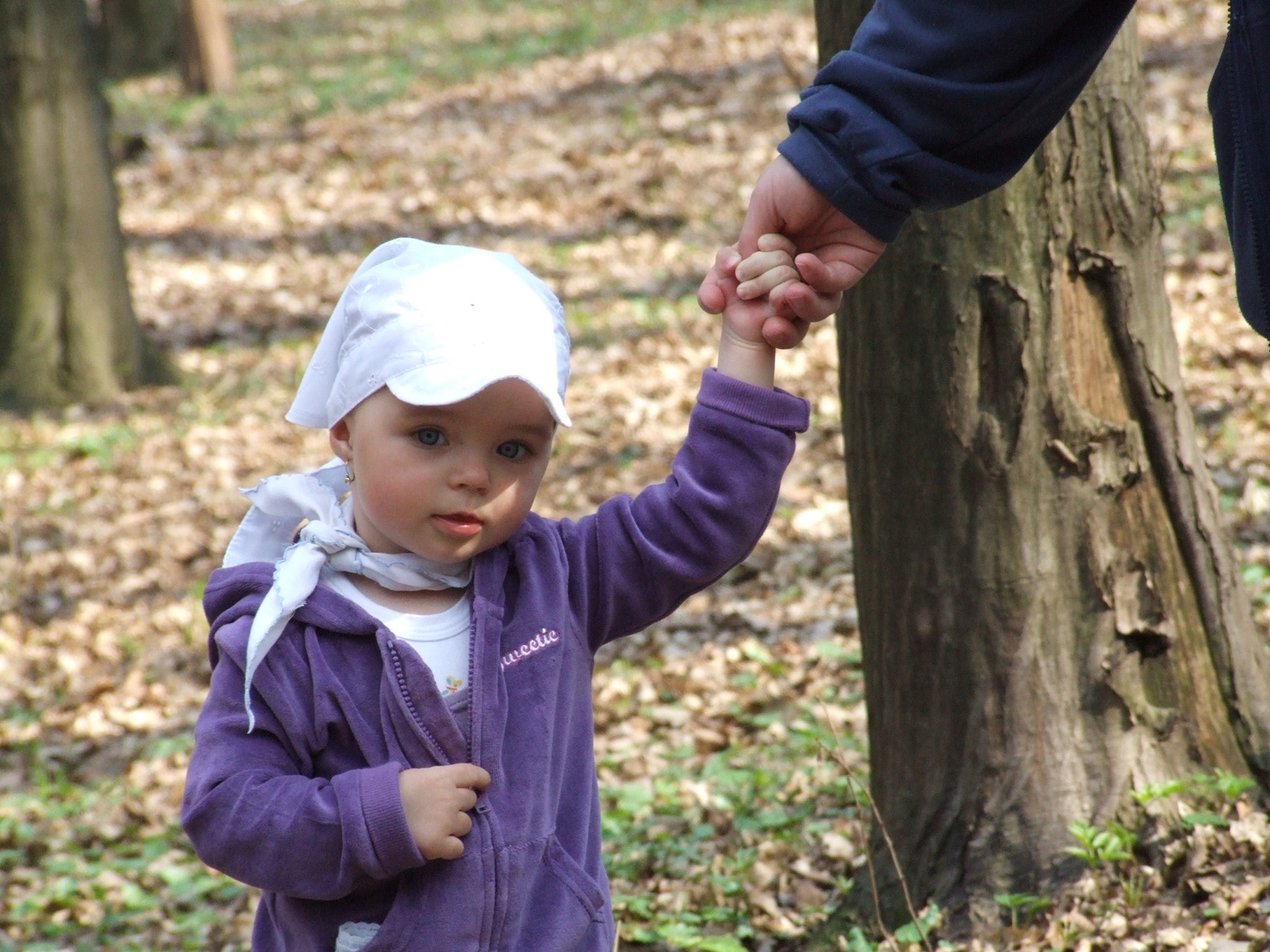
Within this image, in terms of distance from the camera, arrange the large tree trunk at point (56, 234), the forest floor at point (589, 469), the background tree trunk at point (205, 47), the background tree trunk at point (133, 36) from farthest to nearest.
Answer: the background tree trunk at point (133, 36), the background tree trunk at point (205, 47), the large tree trunk at point (56, 234), the forest floor at point (589, 469)

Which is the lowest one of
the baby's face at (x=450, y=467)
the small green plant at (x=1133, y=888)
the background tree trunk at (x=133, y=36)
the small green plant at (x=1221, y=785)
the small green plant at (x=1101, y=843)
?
the small green plant at (x=1133, y=888)

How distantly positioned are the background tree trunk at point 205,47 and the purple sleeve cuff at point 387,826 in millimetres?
17525

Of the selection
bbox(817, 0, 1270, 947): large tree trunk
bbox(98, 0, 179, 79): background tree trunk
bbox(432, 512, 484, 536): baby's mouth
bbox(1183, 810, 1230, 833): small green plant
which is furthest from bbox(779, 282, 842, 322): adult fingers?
bbox(98, 0, 179, 79): background tree trunk

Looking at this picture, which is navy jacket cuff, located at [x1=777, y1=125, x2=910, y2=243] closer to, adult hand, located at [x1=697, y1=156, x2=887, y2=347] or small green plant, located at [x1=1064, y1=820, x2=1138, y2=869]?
adult hand, located at [x1=697, y1=156, x2=887, y2=347]

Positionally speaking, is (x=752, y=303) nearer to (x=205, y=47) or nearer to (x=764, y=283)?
(x=764, y=283)

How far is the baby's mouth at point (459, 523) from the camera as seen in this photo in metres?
2.29

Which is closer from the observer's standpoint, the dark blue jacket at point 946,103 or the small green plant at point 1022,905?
the dark blue jacket at point 946,103

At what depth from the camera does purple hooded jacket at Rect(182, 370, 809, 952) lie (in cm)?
215

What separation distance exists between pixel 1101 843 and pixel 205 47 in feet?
57.0

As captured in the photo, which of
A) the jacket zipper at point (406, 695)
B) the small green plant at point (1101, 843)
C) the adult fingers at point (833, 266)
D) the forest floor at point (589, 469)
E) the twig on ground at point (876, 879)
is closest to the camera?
the jacket zipper at point (406, 695)

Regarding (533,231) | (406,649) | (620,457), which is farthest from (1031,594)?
(533,231)

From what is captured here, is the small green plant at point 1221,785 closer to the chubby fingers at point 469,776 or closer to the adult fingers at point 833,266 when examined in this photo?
the adult fingers at point 833,266

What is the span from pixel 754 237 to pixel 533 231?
30.2ft

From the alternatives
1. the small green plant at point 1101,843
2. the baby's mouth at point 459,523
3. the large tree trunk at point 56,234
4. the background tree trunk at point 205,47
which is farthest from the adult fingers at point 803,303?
the background tree trunk at point 205,47
